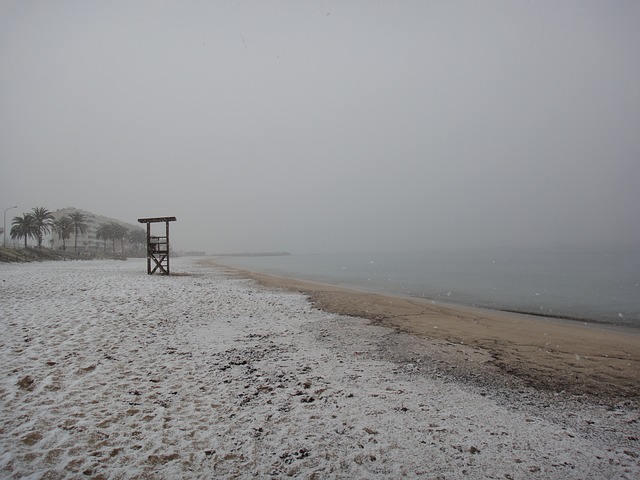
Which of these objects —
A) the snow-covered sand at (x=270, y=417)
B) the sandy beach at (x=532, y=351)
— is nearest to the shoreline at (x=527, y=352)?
the sandy beach at (x=532, y=351)

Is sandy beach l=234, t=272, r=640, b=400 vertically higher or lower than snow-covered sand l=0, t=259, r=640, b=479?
lower

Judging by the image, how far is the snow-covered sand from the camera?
3.66m

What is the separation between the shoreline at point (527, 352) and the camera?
621cm

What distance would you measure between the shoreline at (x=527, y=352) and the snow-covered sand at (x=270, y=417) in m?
0.76

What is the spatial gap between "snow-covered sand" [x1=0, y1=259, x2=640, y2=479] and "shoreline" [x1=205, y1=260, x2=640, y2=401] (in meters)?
0.76

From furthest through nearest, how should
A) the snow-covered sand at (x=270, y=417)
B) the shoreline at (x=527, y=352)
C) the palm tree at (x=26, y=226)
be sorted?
the palm tree at (x=26, y=226) < the shoreline at (x=527, y=352) < the snow-covered sand at (x=270, y=417)

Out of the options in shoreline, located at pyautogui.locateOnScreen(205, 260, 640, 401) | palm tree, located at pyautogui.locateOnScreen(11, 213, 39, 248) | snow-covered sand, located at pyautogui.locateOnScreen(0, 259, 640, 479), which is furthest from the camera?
palm tree, located at pyautogui.locateOnScreen(11, 213, 39, 248)

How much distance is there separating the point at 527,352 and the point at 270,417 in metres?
7.21

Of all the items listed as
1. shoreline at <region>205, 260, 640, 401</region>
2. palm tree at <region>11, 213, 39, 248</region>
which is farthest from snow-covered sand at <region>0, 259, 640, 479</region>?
palm tree at <region>11, 213, 39, 248</region>

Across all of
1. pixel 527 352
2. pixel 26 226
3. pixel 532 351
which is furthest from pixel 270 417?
pixel 26 226

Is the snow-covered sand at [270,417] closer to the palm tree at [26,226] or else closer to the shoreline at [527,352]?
the shoreline at [527,352]

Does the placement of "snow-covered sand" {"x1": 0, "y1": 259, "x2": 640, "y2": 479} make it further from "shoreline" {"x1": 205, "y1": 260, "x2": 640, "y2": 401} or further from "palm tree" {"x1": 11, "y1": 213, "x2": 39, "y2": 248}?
"palm tree" {"x1": 11, "y1": 213, "x2": 39, "y2": 248}

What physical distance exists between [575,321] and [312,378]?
52.5 feet

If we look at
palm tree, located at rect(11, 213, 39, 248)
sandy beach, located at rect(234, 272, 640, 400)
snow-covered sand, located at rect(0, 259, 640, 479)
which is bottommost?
sandy beach, located at rect(234, 272, 640, 400)
